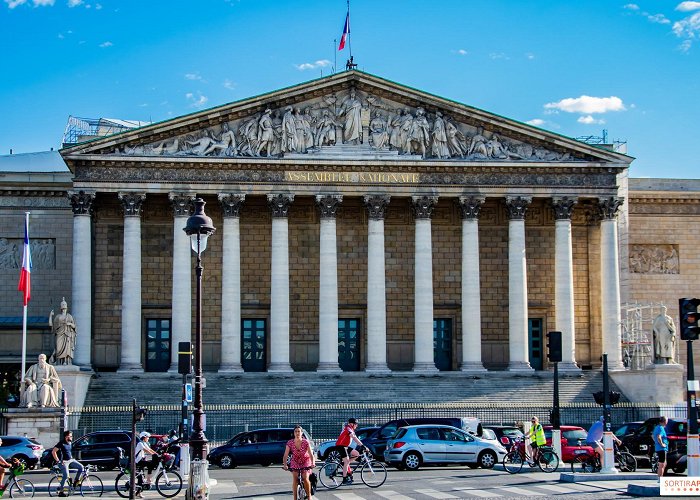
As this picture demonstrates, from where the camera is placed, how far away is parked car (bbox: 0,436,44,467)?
3747 centimetres

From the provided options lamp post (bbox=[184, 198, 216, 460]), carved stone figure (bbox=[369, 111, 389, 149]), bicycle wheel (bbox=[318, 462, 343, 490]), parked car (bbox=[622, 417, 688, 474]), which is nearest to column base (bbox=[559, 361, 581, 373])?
carved stone figure (bbox=[369, 111, 389, 149])

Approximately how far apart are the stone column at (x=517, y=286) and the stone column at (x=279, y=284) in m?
11.0

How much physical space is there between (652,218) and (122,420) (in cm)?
3347

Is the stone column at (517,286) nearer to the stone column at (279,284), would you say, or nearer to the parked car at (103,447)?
the stone column at (279,284)

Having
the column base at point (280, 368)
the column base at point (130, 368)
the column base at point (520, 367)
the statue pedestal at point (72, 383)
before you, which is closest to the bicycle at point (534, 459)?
the column base at point (520, 367)

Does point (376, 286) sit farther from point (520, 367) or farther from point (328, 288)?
point (520, 367)

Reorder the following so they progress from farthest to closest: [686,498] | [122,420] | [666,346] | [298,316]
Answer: [298,316] < [666,346] < [122,420] < [686,498]

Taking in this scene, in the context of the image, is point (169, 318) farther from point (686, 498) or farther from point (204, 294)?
point (686, 498)

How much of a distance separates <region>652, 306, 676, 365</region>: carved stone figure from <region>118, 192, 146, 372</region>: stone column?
24654 millimetres

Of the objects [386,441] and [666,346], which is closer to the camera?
[386,441]

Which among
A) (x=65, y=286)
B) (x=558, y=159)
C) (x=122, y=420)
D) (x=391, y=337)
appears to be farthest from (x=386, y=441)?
(x=65, y=286)

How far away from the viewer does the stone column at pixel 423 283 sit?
54.0 metres

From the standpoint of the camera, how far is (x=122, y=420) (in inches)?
1794

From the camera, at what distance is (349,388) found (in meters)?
51.7
